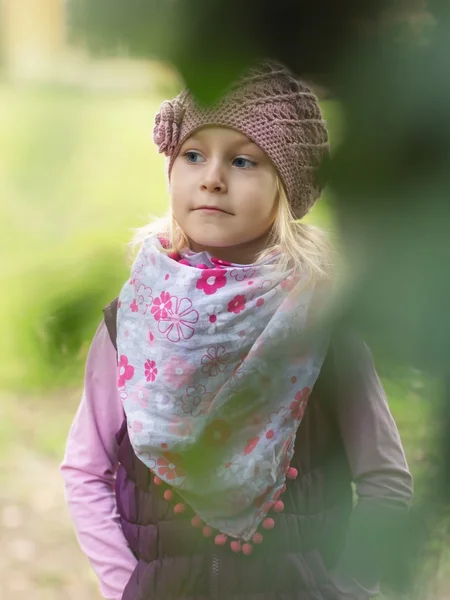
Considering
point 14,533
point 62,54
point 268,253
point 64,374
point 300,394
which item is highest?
point 62,54

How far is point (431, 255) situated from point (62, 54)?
146mm

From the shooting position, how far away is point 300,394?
56.1 inches

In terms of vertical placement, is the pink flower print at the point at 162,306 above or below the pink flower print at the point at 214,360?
above

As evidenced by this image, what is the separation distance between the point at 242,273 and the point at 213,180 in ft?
0.69

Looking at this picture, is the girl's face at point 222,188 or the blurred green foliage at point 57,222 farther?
the girl's face at point 222,188

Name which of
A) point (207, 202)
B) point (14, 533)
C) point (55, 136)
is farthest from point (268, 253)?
point (14, 533)

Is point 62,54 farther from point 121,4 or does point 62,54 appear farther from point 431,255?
point 431,255

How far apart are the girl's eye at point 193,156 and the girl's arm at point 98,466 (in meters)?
0.39

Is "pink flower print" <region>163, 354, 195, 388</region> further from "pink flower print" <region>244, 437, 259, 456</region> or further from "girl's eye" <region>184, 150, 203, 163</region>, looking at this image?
"girl's eye" <region>184, 150, 203, 163</region>

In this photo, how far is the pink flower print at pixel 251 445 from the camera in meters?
1.43

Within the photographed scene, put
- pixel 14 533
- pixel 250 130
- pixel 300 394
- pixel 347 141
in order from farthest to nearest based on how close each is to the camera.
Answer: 1. pixel 14 533
2. pixel 300 394
3. pixel 250 130
4. pixel 347 141

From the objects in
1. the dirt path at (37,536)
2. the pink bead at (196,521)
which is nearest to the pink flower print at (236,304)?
the pink bead at (196,521)

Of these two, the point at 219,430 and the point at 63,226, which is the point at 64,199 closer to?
the point at 63,226

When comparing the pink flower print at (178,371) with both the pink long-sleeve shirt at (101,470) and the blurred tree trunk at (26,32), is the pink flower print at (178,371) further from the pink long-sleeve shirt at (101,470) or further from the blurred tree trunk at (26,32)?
the blurred tree trunk at (26,32)
